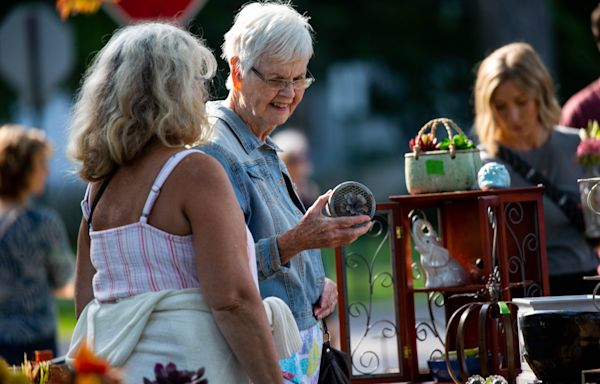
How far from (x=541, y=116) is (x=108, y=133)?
2.36 metres

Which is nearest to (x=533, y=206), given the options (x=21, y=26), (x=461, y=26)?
(x=21, y=26)

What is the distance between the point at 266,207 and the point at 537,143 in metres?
1.74

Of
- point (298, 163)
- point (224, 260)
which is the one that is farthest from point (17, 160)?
point (224, 260)

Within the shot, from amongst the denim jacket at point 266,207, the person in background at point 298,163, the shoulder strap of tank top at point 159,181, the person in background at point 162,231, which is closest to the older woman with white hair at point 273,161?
the denim jacket at point 266,207

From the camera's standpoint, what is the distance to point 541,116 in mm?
4941

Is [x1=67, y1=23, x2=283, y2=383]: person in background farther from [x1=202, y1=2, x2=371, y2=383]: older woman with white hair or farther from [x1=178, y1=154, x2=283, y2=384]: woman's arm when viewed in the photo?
[x1=202, y1=2, x2=371, y2=383]: older woman with white hair

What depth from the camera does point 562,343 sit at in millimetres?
3486

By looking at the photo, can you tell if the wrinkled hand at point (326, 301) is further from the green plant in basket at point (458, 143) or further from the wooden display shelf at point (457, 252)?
the green plant in basket at point (458, 143)

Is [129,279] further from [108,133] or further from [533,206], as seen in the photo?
[533,206]

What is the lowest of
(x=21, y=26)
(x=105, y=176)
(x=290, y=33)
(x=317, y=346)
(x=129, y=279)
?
(x=317, y=346)

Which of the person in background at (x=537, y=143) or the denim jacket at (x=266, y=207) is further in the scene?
the person in background at (x=537, y=143)

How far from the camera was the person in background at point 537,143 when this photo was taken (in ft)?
15.7

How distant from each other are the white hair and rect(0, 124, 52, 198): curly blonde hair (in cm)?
277

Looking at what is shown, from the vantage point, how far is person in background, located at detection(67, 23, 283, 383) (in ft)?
9.78
